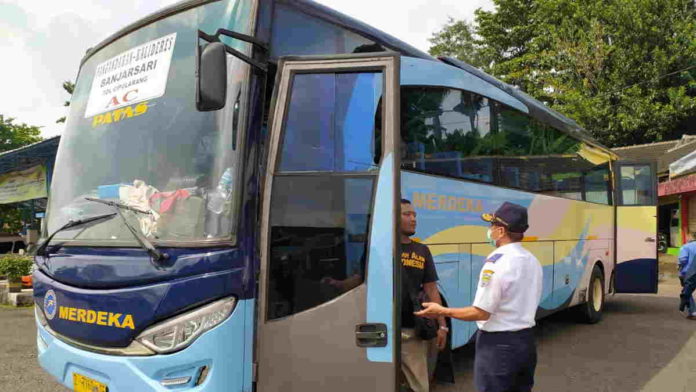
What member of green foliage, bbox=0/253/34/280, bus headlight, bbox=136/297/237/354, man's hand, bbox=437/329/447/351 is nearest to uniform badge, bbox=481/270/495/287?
man's hand, bbox=437/329/447/351

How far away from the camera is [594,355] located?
6.57m

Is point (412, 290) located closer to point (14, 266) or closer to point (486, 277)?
point (486, 277)

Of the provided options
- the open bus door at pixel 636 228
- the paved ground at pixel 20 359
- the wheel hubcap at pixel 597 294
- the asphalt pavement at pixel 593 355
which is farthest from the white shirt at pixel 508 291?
the open bus door at pixel 636 228

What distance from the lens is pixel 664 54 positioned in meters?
18.4

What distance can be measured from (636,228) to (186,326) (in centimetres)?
907

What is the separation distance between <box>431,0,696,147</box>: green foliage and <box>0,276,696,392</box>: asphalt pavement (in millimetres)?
11632

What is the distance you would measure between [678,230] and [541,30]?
995cm

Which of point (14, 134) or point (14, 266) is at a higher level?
point (14, 134)

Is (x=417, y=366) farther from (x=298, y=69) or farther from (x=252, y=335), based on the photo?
(x=298, y=69)

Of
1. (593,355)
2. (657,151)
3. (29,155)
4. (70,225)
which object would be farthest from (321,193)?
(657,151)

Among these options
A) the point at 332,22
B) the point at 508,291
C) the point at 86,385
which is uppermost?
the point at 332,22

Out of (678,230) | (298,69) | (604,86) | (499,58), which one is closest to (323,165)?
(298,69)

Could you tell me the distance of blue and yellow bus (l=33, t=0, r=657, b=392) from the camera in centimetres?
290

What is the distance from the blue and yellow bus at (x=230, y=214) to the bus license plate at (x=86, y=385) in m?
0.01
